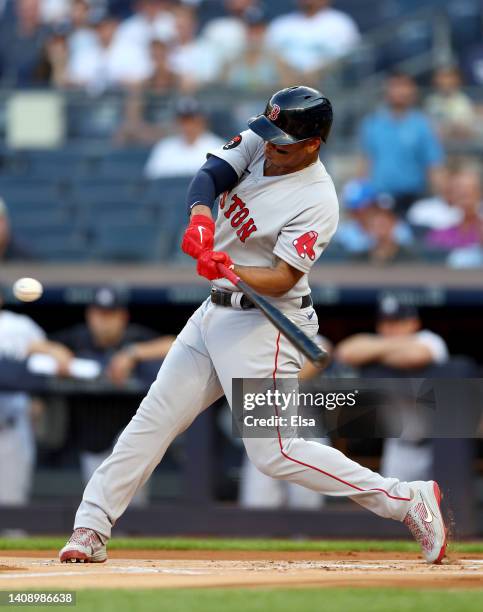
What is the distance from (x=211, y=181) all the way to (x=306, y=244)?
453mm

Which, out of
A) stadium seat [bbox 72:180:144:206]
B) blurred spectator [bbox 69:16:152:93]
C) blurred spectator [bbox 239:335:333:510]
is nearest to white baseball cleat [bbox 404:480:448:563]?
blurred spectator [bbox 239:335:333:510]

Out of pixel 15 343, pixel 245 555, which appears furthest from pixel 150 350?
pixel 245 555

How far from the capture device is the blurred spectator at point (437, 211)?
8.92 meters

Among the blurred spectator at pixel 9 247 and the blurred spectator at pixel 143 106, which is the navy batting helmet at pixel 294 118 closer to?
the blurred spectator at pixel 9 247

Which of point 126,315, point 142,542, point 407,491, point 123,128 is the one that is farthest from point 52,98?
point 407,491

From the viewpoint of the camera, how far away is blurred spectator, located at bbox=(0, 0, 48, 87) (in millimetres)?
11468

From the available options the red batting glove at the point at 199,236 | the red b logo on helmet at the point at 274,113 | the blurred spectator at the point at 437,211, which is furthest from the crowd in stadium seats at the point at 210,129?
the red batting glove at the point at 199,236

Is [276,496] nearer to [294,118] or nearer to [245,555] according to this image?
[245,555]

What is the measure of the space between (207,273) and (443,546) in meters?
1.37

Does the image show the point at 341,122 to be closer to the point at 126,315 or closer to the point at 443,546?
the point at 126,315

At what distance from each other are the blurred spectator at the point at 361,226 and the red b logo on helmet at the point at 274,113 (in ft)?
13.1

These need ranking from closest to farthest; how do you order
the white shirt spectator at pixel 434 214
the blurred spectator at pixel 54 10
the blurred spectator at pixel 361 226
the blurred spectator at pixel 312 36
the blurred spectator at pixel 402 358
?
the blurred spectator at pixel 402 358
the blurred spectator at pixel 361 226
the white shirt spectator at pixel 434 214
the blurred spectator at pixel 312 36
the blurred spectator at pixel 54 10

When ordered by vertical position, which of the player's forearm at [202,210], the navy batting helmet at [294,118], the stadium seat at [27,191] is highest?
the navy batting helmet at [294,118]

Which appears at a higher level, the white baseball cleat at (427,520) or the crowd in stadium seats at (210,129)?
the crowd in stadium seats at (210,129)
